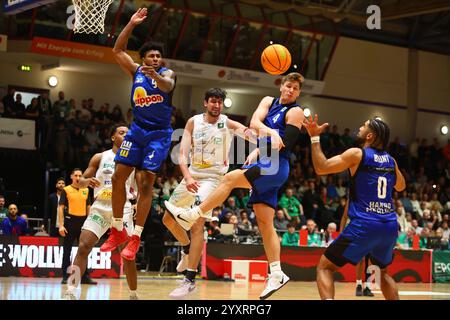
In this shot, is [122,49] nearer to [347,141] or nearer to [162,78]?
[162,78]

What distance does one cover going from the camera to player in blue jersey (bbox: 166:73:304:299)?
28.1ft

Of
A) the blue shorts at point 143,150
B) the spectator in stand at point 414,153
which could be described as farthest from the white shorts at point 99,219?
the spectator in stand at point 414,153

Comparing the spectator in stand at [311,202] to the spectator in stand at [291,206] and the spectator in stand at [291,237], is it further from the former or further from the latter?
the spectator in stand at [291,237]

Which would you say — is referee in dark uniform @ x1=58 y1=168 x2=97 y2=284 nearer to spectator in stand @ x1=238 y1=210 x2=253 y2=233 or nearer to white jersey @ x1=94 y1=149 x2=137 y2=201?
white jersey @ x1=94 y1=149 x2=137 y2=201

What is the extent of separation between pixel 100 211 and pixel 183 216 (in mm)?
1886

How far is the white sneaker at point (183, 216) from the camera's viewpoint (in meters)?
8.71

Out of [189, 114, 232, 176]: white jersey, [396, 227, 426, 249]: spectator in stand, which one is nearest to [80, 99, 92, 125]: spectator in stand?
[396, 227, 426, 249]: spectator in stand

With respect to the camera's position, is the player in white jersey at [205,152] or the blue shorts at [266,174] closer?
the blue shorts at [266,174]

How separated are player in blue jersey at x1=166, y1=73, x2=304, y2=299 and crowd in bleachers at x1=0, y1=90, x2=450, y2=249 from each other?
9.51 m

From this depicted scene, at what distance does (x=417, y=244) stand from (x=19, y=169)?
11426mm

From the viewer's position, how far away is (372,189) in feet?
25.8

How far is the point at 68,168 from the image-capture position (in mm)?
21797
